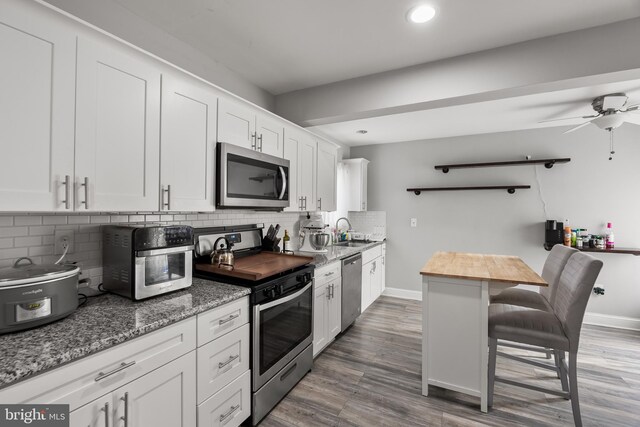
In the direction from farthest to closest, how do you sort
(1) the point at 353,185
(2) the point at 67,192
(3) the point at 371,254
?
1. (1) the point at 353,185
2. (3) the point at 371,254
3. (2) the point at 67,192

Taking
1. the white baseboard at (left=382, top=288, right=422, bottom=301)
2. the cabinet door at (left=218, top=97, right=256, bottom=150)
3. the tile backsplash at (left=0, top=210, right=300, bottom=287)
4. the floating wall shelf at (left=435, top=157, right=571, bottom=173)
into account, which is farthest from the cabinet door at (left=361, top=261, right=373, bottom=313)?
the tile backsplash at (left=0, top=210, right=300, bottom=287)

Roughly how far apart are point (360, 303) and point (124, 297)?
2.62 meters

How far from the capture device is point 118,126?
4.61ft

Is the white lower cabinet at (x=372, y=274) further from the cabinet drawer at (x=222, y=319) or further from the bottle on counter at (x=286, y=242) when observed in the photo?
the cabinet drawer at (x=222, y=319)

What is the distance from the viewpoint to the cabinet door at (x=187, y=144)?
64.4 inches

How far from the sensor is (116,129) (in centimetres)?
140

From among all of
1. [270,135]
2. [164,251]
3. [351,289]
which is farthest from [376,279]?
[164,251]

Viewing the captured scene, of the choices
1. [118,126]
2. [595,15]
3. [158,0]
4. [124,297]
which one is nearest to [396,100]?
[595,15]

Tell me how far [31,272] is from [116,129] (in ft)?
2.35

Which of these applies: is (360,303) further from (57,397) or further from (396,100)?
(57,397)

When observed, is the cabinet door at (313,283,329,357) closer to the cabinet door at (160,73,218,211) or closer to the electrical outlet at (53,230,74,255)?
the cabinet door at (160,73,218,211)

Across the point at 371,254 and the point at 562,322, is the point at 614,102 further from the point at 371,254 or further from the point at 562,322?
the point at 371,254

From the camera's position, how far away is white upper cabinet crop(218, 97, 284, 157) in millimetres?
2008

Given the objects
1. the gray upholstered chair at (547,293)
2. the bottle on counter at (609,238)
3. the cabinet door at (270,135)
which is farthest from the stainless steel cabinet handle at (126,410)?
the bottle on counter at (609,238)
